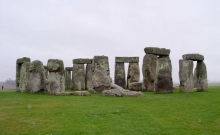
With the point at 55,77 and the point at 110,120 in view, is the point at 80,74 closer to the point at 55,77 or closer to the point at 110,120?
the point at 55,77

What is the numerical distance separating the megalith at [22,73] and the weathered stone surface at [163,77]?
28.4 ft

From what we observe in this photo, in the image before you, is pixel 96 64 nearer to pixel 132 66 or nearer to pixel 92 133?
pixel 132 66

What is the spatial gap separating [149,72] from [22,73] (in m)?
9.32

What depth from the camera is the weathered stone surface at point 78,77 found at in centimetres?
2355

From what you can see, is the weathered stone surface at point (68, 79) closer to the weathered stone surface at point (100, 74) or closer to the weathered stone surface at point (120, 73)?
the weathered stone surface at point (120, 73)

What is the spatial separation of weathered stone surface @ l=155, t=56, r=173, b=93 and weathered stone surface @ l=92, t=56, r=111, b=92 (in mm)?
3414

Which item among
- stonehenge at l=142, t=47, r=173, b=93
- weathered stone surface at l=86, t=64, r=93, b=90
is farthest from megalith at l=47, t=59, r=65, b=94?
weathered stone surface at l=86, t=64, r=93, b=90

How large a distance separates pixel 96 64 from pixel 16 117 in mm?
10765

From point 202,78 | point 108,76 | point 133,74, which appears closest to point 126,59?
point 133,74

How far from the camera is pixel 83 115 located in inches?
333

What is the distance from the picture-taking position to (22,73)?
59.5 ft

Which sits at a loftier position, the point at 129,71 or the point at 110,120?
the point at 129,71

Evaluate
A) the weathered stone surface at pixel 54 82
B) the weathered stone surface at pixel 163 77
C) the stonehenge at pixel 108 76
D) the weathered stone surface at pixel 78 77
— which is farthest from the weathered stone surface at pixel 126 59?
the weathered stone surface at pixel 54 82

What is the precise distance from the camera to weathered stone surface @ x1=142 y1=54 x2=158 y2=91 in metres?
19.7
